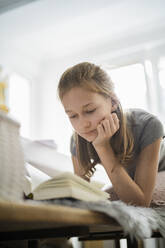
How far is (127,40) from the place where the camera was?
172 cm

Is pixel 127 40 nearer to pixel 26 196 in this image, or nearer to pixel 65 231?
pixel 26 196

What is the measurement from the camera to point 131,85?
160 centimetres

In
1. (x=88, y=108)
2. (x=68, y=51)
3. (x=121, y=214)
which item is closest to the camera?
(x=121, y=214)

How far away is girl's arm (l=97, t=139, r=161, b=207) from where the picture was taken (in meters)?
1.09

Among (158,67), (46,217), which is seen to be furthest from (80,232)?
(158,67)

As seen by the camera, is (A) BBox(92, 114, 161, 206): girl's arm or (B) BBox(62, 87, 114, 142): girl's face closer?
(A) BBox(92, 114, 161, 206): girl's arm

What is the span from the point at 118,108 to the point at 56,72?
1.62ft

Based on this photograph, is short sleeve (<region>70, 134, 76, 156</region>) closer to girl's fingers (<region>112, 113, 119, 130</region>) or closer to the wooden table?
girl's fingers (<region>112, 113, 119, 130</region>)

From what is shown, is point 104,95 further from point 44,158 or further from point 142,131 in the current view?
point 44,158

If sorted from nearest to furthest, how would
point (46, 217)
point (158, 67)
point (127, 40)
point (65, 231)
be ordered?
point (46, 217), point (65, 231), point (158, 67), point (127, 40)

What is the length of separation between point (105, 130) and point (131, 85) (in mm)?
420

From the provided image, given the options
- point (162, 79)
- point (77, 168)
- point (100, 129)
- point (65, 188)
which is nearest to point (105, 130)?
point (100, 129)

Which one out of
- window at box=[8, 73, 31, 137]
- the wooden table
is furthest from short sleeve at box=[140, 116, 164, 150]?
window at box=[8, 73, 31, 137]

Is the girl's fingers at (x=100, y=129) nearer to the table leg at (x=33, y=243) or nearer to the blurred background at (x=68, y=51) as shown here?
the blurred background at (x=68, y=51)
